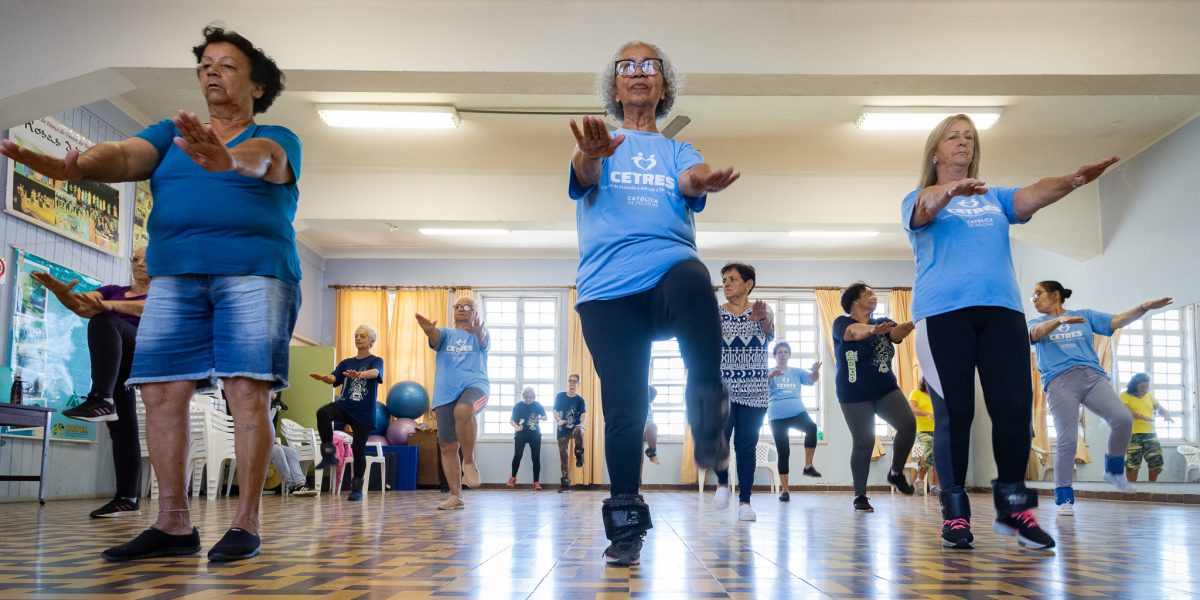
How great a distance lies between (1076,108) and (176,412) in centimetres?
842

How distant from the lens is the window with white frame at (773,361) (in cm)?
1449

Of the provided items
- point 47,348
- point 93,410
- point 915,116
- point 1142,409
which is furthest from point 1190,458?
point 47,348

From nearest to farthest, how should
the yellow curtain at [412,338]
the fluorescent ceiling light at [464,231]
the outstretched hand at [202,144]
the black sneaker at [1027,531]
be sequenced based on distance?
the outstretched hand at [202,144]
the black sneaker at [1027,531]
the fluorescent ceiling light at [464,231]
the yellow curtain at [412,338]

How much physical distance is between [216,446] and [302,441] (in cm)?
237

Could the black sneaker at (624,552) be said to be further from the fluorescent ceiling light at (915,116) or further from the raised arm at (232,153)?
the fluorescent ceiling light at (915,116)

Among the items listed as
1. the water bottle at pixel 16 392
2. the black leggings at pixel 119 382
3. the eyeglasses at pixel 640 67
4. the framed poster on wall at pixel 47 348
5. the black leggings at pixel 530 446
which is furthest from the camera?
the black leggings at pixel 530 446

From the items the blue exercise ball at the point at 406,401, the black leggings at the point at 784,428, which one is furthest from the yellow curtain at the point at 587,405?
the black leggings at the point at 784,428

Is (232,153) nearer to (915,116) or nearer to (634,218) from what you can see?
(634,218)

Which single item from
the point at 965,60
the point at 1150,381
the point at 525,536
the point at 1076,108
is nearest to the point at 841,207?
the point at 1076,108

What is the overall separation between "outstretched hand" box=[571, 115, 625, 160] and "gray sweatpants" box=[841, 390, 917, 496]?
4.28 m

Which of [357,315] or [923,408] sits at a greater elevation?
[357,315]

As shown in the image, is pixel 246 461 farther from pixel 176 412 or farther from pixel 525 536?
pixel 525 536

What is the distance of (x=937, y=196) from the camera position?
2949 mm

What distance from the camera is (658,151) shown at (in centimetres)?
259
